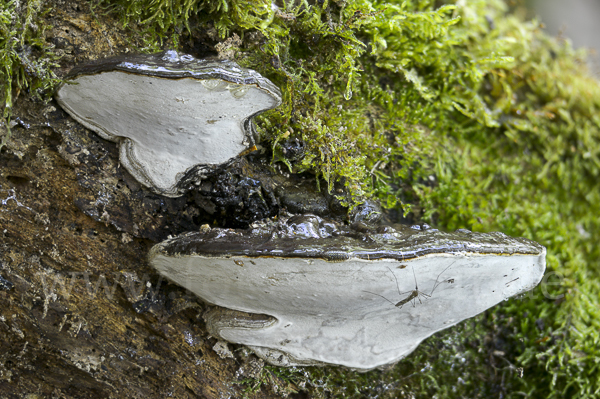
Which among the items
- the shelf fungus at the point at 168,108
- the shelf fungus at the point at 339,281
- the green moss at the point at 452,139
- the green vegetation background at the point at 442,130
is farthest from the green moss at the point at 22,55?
the shelf fungus at the point at 339,281

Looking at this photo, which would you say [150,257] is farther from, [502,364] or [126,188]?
[502,364]

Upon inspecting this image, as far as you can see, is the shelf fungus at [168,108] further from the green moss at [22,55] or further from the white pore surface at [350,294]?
the white pore surface at [350,294]

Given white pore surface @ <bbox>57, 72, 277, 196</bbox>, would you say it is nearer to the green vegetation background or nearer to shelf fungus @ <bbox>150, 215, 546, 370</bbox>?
the green vegetation background

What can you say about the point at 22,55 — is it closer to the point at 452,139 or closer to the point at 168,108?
the point at 168,108

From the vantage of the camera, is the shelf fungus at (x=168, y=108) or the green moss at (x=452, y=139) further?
the green moss at (x=452, y=139)

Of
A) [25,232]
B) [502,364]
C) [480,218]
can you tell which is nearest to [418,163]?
[480,218]
